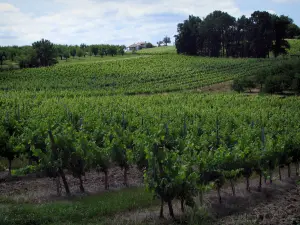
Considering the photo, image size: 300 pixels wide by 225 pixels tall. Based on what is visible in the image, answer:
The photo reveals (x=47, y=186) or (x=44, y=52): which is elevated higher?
(x=44, y=52)

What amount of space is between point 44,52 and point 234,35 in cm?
4718

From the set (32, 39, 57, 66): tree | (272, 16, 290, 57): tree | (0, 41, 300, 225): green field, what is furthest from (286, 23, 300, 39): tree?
(0, 41, 300, 225): green field

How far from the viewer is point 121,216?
1106 centimetres

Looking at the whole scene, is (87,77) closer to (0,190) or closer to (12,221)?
(0,190)

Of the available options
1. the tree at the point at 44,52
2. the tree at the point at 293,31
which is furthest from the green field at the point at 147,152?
the tree at the point at 293,31

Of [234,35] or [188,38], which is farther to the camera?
[188,38]

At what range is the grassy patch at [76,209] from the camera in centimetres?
1023

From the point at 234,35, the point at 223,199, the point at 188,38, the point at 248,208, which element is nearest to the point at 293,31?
the point at 234,35

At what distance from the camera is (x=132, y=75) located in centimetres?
6562

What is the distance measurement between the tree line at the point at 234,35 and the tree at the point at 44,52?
112 ft

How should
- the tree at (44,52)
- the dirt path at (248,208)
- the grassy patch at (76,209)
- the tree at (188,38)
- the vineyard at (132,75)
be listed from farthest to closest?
the tree at (188,38) → the tree at (44,52) → the vineyard at (132,75) → the dirt path at (248,208) → the grassy patch at (76,209)

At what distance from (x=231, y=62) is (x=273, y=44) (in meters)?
16.6

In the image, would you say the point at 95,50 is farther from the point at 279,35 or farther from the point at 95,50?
the point at 279,35

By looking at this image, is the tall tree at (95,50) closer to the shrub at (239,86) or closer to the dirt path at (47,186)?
the shrub at (239,86)
